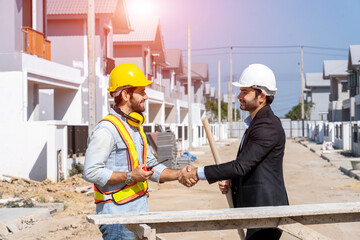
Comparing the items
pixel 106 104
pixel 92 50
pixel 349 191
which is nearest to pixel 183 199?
pixel 349 191

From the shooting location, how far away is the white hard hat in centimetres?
436

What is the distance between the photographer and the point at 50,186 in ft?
45.4

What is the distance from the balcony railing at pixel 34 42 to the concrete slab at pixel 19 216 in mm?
7480

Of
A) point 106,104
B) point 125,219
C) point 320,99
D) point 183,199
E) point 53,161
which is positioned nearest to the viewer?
point 125,219

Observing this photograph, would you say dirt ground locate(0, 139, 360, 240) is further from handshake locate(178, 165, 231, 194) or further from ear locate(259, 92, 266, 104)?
ear locate(259, 92, 266, 104)

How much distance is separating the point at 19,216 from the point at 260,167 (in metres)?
6.66

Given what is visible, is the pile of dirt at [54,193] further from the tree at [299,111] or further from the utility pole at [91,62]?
the tree at [299,111]

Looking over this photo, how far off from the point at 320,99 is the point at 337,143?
48.4 metres

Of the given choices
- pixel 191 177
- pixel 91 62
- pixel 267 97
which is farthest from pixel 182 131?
pixel 267 97

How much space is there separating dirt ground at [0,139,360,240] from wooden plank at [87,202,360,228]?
447 cm

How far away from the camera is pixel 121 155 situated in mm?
4027

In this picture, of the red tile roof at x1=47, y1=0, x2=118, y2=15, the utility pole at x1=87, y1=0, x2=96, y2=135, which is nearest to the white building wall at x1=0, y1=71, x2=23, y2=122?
the utility pole at x1=87, y1=0, x2=96, y2=135

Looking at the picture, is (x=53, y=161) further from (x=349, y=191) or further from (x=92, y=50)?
(x=349, y=191)

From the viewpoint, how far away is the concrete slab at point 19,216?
9138 mm
